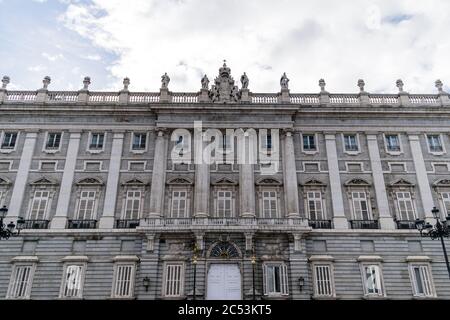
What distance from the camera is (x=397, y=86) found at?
32219mm

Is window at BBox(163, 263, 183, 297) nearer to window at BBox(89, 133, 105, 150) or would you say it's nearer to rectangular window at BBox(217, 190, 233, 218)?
rectangular window at BBox(217, 190, 233, 218)

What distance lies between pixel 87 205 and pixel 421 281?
2301 cm

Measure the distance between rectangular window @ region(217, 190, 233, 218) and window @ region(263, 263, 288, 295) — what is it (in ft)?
14.5

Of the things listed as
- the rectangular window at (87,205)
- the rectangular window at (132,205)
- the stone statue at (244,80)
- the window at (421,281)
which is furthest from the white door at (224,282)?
the stone statue at (244,80)

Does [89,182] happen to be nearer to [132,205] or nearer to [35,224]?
[132,205]

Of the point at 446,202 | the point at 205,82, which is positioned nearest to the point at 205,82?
the point at 205,82

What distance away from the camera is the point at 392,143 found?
30.0 meters

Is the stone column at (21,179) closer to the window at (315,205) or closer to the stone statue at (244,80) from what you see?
the stone statue at (244,80)

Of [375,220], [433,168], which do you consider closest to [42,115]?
[375,220]

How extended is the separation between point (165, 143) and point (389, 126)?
17205 millimetres

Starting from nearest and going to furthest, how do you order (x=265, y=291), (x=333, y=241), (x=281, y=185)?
(x=265, y=291), (x=333, y=241), (x=281, y=185)

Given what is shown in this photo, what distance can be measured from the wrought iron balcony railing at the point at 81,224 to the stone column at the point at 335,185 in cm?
1660
